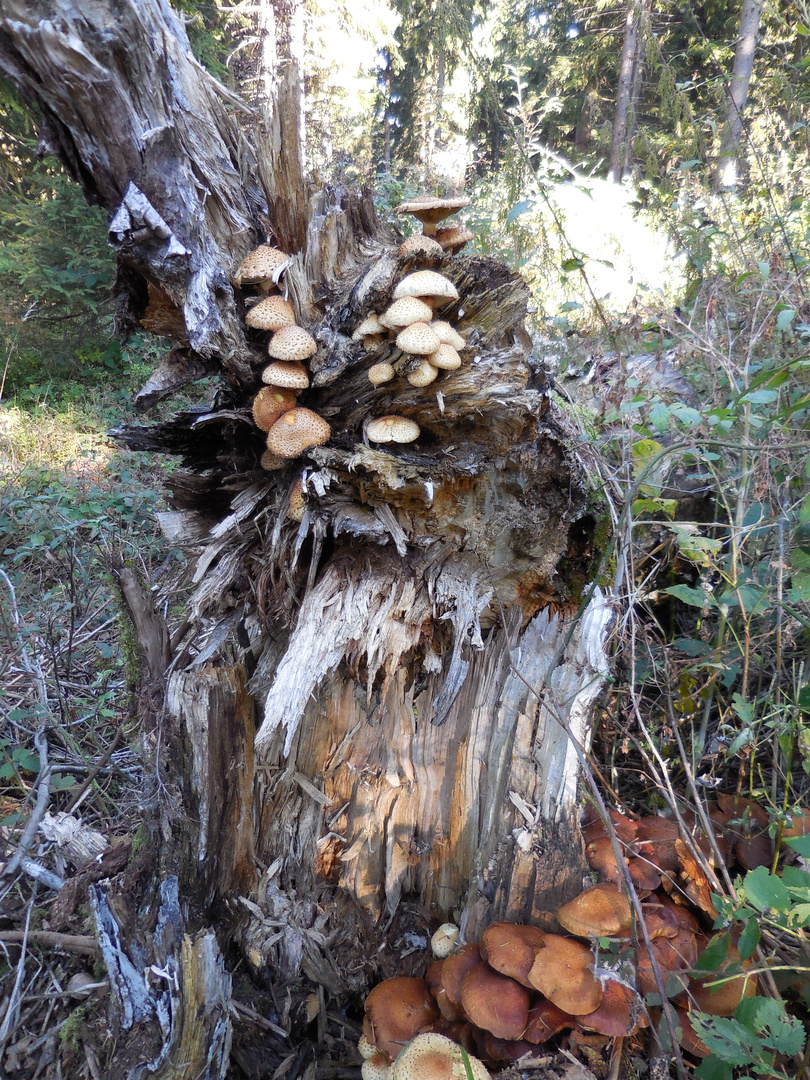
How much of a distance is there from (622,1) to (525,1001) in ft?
61.8

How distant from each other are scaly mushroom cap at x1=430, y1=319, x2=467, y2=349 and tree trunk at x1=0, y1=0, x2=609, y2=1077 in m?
0.09

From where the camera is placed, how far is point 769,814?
2.25m

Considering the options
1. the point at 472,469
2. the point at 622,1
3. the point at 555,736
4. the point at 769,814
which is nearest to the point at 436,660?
the point at 555,736

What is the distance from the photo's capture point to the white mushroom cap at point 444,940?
2.38 metres

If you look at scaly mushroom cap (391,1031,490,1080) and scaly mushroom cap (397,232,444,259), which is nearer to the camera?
scaly mushroom cap (391,1031,490,1080)

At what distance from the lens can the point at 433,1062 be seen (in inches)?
75.0

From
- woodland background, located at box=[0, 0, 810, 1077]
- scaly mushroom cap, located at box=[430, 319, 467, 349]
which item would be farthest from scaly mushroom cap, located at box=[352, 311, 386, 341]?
woodland background, located at box=[0, 0, 810, 1077]

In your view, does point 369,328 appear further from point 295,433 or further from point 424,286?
point 295,433

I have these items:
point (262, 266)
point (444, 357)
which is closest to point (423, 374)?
point (444, 357)

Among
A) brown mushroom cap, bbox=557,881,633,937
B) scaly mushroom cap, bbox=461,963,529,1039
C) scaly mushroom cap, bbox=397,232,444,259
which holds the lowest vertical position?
scaly mushroom cap, bbox=461,963,529,1039

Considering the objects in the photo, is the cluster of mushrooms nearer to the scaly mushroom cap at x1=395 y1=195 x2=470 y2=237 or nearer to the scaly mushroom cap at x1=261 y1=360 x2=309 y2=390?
the scaly mushroom cap at x1=261 y1=360 x2=309 y2=390

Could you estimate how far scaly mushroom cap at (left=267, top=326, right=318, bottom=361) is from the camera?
2293 mm

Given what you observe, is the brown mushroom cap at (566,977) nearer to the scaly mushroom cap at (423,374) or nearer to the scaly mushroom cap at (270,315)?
the scaly mushroom cap at (423,374)

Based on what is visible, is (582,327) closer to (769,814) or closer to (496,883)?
(769,814)
